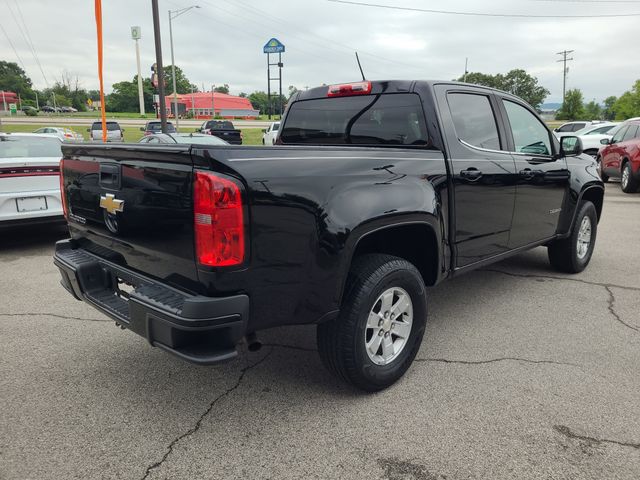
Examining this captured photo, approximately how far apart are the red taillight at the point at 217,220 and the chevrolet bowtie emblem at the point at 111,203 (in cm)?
66

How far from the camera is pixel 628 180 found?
1253 cm

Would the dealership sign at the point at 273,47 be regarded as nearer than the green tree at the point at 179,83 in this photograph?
Yes

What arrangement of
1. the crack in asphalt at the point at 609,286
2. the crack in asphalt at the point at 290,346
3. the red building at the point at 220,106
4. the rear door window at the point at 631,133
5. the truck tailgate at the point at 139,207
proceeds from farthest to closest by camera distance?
1. the red building at the point at 220,106
2. the rear door window at the point at 631,133
3. the crack in asphalt at the point at 609,286
4. the crack in asphalt at the point at 290,346
5. the truck tailgate at the point at 139,207

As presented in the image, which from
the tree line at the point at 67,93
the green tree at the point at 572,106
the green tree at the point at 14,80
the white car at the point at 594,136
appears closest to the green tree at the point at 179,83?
the tree line at the point at 67,93

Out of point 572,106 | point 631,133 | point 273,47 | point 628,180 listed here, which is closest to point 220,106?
point 273,47

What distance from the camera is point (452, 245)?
3518 millimetres

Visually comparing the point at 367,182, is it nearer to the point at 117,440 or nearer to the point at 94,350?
the point at 117,440

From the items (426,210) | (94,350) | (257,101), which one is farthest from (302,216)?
(257,101)

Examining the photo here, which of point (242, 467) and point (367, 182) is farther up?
point (367, 182)

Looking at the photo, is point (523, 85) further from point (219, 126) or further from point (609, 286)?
point (609, 286)

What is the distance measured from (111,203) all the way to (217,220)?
2.88ft

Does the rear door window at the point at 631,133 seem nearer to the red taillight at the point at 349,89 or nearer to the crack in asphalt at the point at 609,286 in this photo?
the crack in asphalt at the point at 609,286

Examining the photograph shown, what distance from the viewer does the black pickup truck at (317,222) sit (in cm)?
227

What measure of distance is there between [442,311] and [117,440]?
2806mm
